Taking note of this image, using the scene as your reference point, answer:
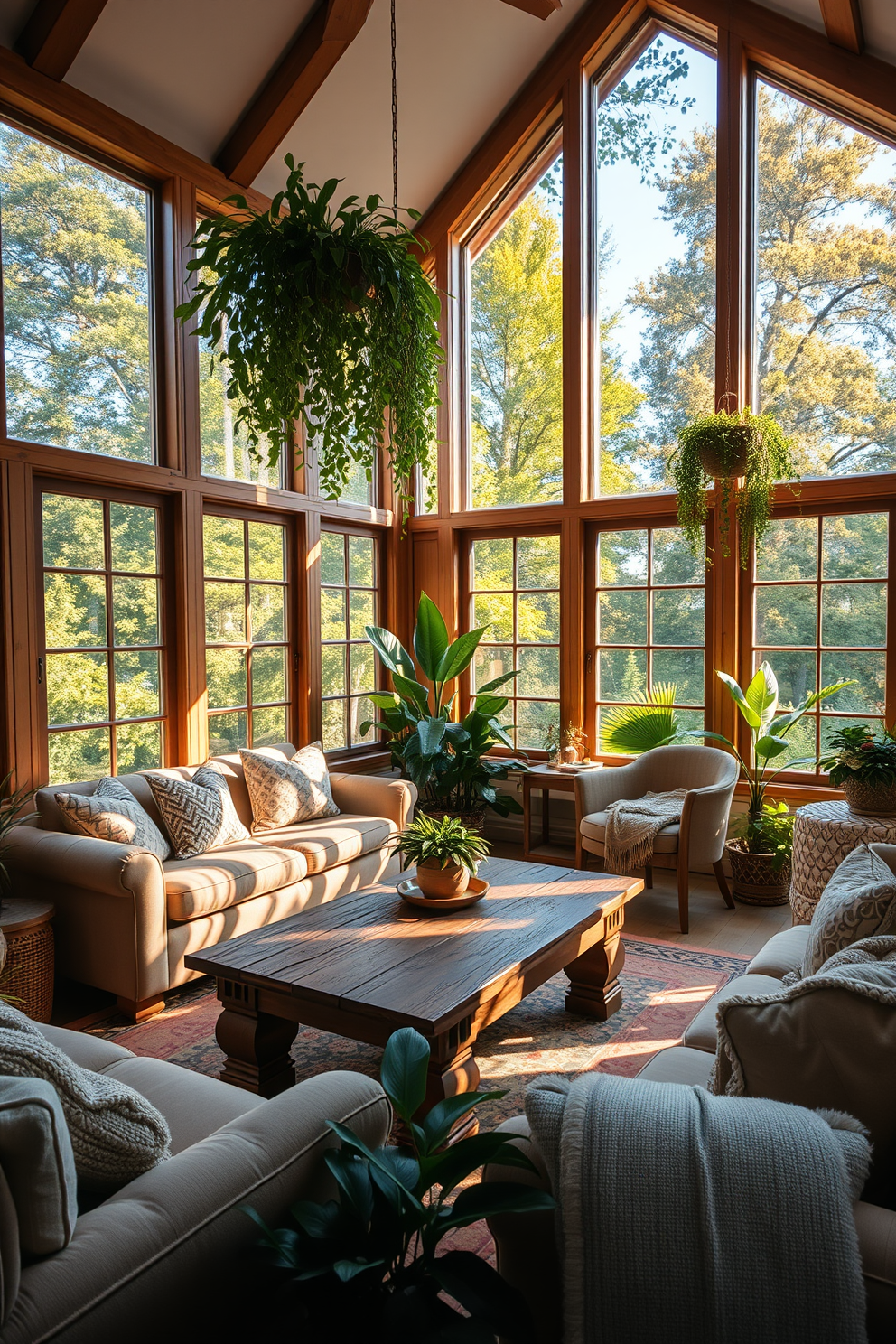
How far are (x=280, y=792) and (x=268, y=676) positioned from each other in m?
0.94

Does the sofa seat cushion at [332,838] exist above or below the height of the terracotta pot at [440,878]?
below

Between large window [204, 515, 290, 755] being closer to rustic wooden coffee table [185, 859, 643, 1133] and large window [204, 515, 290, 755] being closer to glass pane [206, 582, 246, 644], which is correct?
glass pane [206, 582, 246, 644]

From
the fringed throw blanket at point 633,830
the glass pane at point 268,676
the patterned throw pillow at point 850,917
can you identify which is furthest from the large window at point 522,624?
the patterned throw pillow at point 850,917

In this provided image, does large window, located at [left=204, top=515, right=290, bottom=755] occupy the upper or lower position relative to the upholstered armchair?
upper

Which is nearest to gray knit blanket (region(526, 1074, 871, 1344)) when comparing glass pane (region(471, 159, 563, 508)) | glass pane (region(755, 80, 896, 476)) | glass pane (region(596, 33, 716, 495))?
glass pane (region(755, 80, 896, 476))

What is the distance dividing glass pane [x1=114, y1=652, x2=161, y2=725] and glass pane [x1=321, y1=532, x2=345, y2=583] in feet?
4.57

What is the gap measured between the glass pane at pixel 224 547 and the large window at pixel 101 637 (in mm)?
346

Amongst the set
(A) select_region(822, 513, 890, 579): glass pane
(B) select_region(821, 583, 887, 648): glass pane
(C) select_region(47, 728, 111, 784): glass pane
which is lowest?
(C) select_region(47, 728, 111, 784): glass pane

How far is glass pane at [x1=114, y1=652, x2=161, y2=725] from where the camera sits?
420cm

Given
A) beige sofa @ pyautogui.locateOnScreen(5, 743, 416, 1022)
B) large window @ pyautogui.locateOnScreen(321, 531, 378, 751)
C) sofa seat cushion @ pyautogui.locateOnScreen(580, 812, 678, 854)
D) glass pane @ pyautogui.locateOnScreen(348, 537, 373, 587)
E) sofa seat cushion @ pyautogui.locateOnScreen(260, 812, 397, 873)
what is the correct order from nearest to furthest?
1. beige sofa @ pyautogui.locateOnScreen(5, 743, 416, 1022)
2. sofa seat cushion @ pyautogui.locateOnScreen(260, 812, 397, 873)
3. sofa seat cushion @ pyautogui.locateOnScreen(580, 812, 678, 854)
4. large window @ pyautogui.locateOnScreen(321, 531, 378, 751)
5. glass pane @ pyautogui.locateOnScreen(348, 537, 373, 587)

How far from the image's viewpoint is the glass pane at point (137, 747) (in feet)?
13.8

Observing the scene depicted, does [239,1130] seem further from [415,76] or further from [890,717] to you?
[415,76]

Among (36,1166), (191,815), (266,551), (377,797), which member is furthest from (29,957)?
(266,551)

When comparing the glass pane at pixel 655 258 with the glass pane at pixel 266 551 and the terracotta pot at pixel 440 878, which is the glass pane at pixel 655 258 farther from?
the terracotta pot at pixel 440 878
